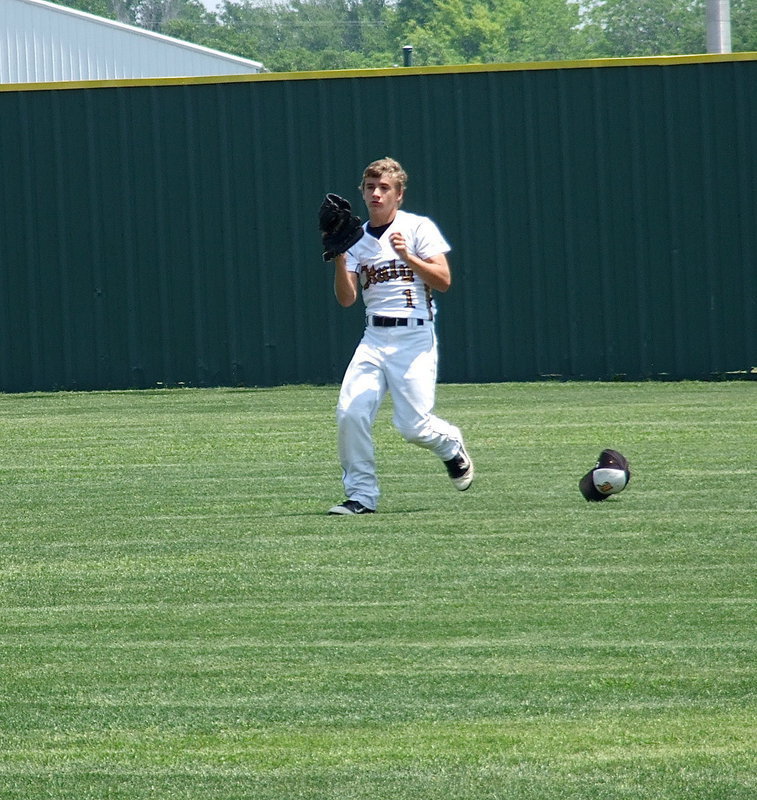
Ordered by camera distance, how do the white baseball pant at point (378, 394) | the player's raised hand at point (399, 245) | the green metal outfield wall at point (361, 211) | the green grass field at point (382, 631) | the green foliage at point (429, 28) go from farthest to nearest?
the green foliage at point (429, 28), the green metal outfield wall at point (361, 211), the white baseball pant at point (378, 394), the player's raised hand at point (399, 245), the green grass field at point (382, 631)

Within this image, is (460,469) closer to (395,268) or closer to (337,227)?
(395,268)

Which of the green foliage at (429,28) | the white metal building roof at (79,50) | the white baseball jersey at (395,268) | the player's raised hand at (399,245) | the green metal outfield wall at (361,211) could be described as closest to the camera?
the player's raised hand at (399,245)

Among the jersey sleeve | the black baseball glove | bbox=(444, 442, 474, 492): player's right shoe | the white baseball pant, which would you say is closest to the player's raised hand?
the jersey sleeve

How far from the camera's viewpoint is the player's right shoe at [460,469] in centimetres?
906

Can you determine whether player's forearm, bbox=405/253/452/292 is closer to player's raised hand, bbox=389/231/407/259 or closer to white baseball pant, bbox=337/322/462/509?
player's raised hand, bbox=389/231/407/259

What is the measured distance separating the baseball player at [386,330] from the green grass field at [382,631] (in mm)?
395

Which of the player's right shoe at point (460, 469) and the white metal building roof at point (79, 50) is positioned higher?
the white metal building roof at point (79, 50)

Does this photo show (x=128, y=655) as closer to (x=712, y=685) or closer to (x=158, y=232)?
(x=712, y=685)

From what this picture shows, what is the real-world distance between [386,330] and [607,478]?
60.4 inches

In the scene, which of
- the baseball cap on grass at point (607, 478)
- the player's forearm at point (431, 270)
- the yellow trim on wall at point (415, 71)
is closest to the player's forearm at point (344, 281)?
the player's forearm at point (431, 270)

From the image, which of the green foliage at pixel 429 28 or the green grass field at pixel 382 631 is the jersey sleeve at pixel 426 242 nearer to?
the green grass field at pixel 382 631

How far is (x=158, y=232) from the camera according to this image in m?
18.1

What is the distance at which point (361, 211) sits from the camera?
17.7 m

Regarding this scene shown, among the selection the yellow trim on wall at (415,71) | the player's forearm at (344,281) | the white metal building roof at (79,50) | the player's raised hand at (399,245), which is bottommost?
the player's forearm at (344,281)
